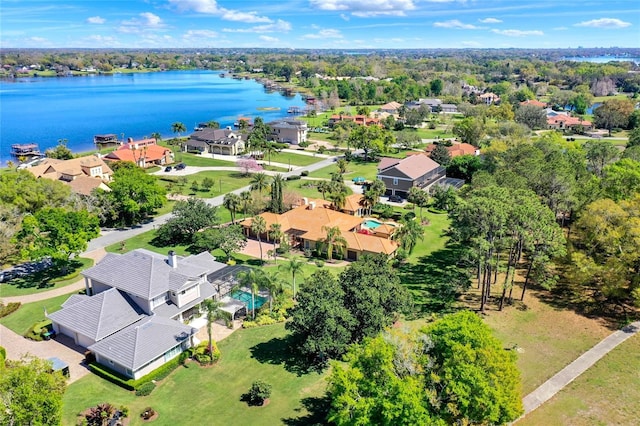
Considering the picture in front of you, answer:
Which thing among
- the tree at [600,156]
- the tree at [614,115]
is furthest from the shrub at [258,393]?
the tree at [614,115]

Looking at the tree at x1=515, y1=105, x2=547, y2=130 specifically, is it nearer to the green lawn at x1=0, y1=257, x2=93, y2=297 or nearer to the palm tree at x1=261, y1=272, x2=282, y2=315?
the palm tree at x1=261, y1=272, x2=282, y2=315

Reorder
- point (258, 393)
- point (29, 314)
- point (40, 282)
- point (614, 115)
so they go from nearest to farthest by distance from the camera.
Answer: point (258, 393) → point (29, 314) → point (40, 282) → point (614, 115)

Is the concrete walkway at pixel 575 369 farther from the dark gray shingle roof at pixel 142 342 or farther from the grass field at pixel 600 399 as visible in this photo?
the dark gray shingle roof at pixel 142 342

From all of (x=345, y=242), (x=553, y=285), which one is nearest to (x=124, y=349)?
(x=345, y=242)

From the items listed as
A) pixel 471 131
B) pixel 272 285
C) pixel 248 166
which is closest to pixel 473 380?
pixel 272 285

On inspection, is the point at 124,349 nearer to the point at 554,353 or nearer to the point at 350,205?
the point at 554,353

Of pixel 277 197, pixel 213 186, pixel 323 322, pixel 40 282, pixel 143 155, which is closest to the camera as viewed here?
pixel 323 322

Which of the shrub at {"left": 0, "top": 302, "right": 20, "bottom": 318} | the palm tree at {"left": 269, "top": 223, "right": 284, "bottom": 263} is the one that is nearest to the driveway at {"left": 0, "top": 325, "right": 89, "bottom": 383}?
the shrub at {"left": 0, "top": 302, "right": 20, "bottom": 318}

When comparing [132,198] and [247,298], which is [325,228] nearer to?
[247,298]
